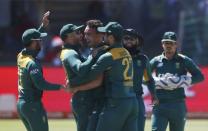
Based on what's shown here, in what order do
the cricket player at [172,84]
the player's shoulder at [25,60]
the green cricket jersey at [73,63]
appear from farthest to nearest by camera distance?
the cricket player at [172,84] < the player's shoulder at [25,60] < the green cricket jersey at [73,63]

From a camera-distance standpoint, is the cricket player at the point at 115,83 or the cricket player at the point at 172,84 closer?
the cricket player at the point at 115,83

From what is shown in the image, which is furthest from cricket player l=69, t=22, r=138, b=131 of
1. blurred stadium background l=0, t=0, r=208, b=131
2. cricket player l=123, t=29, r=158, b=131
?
blurred stadium background l=0, t=0, r=208, b=131

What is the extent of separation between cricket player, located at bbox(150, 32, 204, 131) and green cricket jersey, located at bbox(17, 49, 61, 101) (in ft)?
5.55

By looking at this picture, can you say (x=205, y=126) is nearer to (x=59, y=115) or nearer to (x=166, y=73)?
(x=59, y=115)

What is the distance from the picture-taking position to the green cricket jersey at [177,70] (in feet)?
36.7

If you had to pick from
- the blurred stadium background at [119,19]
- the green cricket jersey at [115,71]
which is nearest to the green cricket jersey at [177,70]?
the green cricket jersey at [115,71]

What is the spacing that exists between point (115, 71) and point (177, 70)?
238 cm

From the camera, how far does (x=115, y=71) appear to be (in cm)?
907

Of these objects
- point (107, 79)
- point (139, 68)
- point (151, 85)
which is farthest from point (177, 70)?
point (107, 79)

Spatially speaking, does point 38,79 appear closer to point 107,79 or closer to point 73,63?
point 73,63

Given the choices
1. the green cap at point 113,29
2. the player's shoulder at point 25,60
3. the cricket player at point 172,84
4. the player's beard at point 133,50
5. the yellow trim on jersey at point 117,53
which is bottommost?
the cricket player at point 172,84

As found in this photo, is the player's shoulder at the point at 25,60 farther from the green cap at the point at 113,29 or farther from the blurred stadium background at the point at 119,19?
the blurred stadium background at the point at 119,19

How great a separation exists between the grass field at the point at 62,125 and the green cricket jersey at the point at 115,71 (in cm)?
615

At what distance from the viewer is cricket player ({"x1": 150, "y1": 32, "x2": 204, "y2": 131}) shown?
36.4 ft
